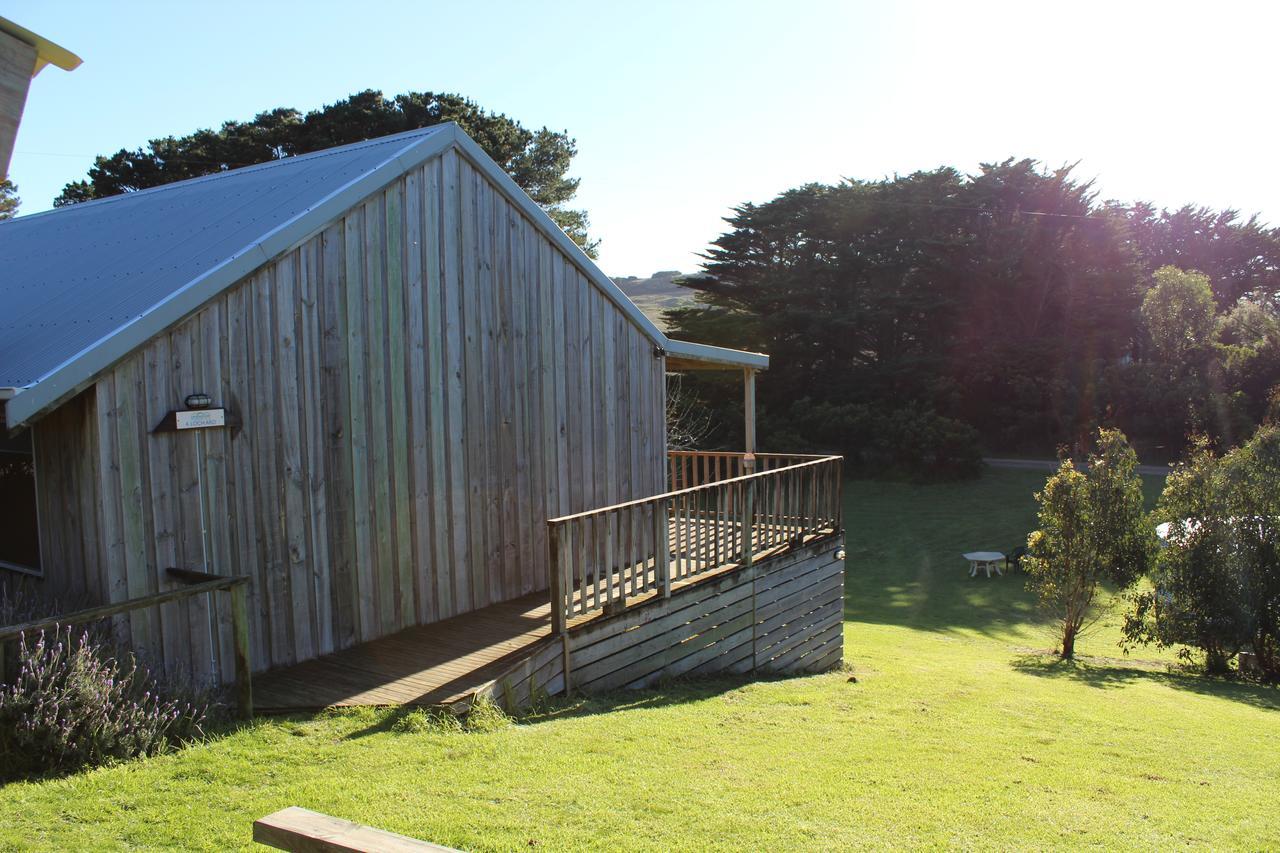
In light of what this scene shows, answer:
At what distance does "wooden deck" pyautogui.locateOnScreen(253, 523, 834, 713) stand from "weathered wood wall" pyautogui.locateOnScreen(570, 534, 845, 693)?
0.81ft

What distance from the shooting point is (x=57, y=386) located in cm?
561

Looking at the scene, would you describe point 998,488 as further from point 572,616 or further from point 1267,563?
point 572,616

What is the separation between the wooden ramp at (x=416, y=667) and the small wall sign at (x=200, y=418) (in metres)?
1.90

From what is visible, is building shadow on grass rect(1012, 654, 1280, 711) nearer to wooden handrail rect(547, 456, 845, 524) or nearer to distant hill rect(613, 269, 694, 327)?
wooden handrail rect(547, 456, 845, 524)

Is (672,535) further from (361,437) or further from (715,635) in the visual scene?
(361,437)

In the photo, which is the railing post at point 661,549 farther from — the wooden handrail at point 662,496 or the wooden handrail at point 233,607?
the wooden handrail at point 233,607

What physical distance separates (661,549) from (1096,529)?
420 inches

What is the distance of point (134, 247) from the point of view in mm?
8289

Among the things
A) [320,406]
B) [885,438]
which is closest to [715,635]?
[320,406]

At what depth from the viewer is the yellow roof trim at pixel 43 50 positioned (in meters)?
2.40

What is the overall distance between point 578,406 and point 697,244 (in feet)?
120

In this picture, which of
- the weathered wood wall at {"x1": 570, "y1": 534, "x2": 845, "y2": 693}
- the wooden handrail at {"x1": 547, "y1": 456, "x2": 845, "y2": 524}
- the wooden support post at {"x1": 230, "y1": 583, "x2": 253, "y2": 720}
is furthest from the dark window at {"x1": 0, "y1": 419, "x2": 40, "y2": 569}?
the weathered wood wall at {"x1": 570, "y1": 534, "x2": 845, "y2": 693}

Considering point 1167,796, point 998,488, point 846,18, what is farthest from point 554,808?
point 998,488

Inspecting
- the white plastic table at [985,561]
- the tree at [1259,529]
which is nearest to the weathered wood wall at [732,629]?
the tree at [1259,529]
